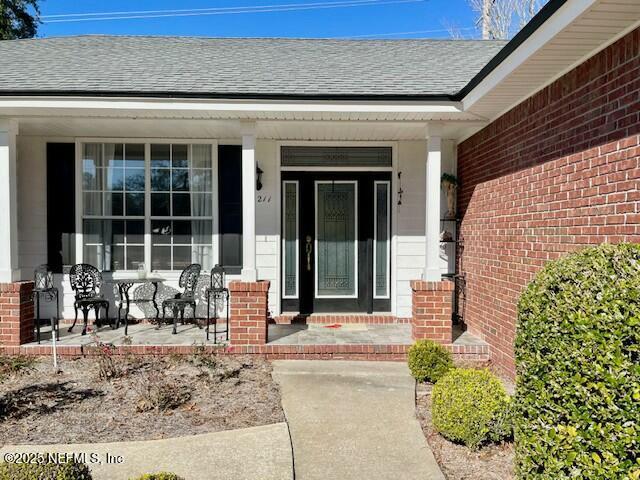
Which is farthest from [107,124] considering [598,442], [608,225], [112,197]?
[598,442]

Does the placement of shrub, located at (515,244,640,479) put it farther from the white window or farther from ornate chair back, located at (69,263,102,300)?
ornate chair back, located at (69,263,102,300)

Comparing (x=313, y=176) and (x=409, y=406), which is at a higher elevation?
(x=313, y=176)

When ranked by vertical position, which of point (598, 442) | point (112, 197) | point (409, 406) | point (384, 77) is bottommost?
point (409, 406)

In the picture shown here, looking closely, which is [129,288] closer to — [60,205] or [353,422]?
[60,205]

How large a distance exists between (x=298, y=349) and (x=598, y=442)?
3.69 metres

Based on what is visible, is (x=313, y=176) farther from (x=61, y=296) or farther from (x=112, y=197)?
(x=61, y=296)

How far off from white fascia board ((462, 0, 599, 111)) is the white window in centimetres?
405

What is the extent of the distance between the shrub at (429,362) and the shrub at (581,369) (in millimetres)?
2029

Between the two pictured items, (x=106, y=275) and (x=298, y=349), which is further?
(x=106, y=275)

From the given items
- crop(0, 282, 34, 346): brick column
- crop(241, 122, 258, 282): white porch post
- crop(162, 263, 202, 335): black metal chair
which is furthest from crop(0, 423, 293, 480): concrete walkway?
crop(162, 263, 202, 335): black metal chair

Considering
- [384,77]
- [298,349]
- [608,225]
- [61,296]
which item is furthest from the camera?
[61,296]

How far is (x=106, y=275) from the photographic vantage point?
6.76 metres

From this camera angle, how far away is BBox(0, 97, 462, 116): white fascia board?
5090 millimetres

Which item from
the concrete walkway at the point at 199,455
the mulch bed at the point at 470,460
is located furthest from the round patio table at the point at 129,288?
the mulch bed at the point at 470,460
